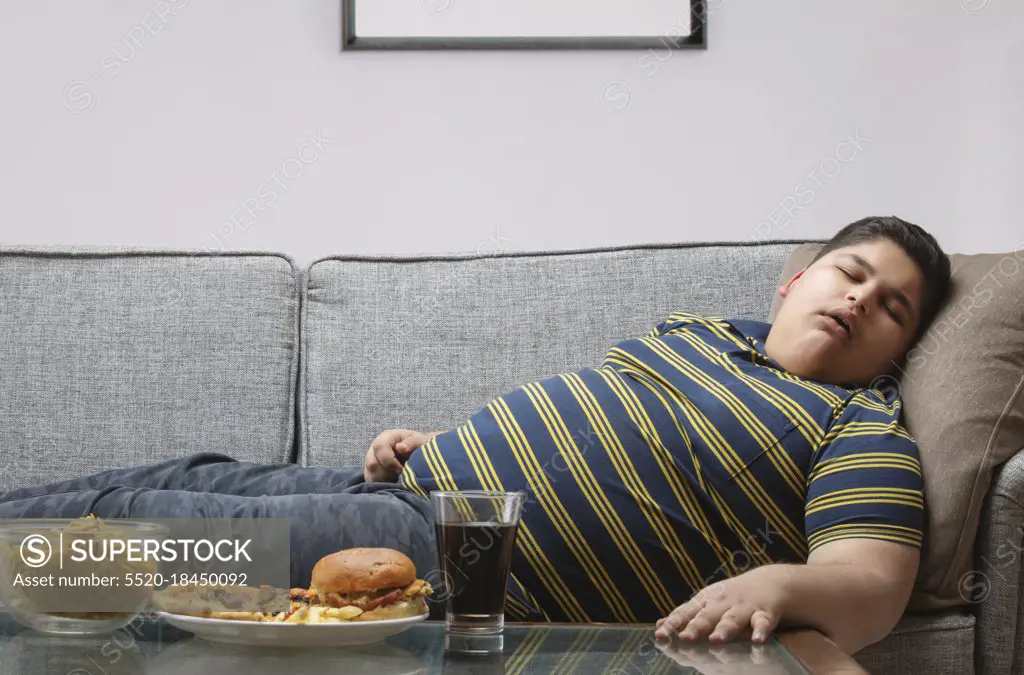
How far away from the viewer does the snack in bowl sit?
2.21 feet

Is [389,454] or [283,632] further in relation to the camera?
[389,454]

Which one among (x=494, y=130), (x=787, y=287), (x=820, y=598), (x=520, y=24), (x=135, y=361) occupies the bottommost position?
(x=820, y=598)

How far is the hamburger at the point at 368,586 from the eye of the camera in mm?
704

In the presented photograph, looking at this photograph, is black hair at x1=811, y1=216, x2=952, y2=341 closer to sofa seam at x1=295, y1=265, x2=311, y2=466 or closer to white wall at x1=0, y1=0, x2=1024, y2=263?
white wall at x1=0, y1=0, x2=1024, y2=263

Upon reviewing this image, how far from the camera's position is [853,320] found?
1.26 metres

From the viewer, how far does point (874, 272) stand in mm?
1300

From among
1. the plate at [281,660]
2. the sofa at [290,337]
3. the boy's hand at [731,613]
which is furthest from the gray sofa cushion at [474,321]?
the plate at [281,660]

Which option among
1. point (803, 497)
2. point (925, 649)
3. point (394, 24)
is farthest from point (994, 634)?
point (394, 24)

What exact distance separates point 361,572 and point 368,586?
0.01 metres

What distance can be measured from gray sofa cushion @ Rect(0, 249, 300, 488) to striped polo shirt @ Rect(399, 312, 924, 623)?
0.48 metres

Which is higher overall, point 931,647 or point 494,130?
point 494,130

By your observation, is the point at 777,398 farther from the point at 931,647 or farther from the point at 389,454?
the point at 389,454

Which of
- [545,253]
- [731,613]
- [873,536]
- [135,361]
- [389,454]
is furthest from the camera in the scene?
[545,253]

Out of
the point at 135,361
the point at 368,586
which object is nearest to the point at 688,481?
the point at 368,586
